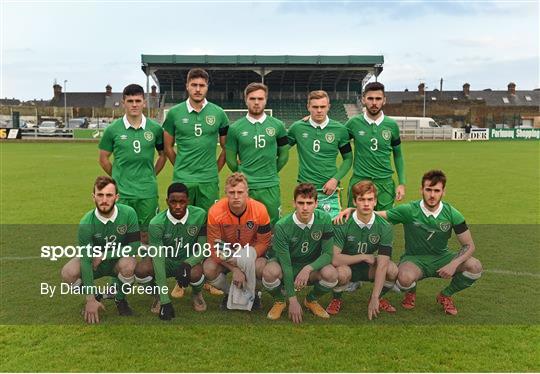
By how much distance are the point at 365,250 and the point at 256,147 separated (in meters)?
1.34

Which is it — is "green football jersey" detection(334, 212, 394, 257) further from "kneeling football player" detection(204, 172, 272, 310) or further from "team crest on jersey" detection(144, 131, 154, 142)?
"team crest on jersey" detection(144, 131, 154, 142)

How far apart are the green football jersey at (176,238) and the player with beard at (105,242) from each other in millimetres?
197

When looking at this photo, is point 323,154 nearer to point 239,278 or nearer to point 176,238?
point 239,278

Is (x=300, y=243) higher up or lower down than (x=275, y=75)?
lower down

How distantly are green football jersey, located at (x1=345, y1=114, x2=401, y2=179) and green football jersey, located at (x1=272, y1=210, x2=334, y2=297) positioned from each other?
104 centimetres

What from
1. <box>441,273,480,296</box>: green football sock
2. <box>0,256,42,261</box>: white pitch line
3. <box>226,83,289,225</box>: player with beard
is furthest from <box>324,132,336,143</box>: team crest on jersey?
<box>0,256,42,261</box>: white pitch line

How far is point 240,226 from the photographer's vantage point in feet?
13.2

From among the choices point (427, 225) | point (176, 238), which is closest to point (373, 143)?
point (427, 225)

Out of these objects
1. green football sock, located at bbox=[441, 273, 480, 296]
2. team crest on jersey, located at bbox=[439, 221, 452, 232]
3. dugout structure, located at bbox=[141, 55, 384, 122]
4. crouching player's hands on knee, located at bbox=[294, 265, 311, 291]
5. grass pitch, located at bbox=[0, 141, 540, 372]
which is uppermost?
dugout structure, located at bbox=[141, 55, 384, 122]

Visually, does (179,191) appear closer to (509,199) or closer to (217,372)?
(217,372)

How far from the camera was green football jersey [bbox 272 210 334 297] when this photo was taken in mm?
3916

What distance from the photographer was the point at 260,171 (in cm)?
460

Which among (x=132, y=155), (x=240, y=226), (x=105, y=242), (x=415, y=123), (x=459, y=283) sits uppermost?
(x=415, y=123)

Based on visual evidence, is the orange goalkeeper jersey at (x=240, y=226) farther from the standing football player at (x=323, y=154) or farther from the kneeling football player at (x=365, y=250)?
the standing football player at (x=323, y=154)
